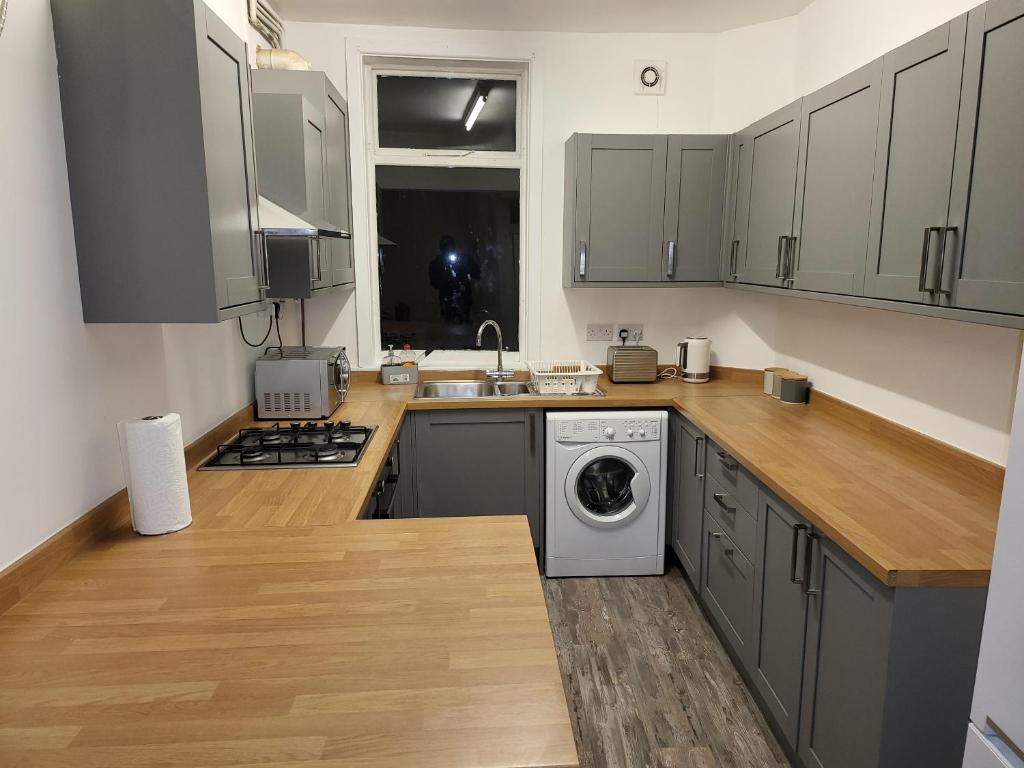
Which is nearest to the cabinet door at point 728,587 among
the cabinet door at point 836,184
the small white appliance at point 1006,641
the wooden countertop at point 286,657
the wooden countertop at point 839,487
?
the wooden countertop at point 839,487

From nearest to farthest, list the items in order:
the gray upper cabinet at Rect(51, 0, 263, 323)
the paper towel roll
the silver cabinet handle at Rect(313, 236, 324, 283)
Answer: the gray upper cabinet at Rect(51, 0, 263, 323) < the paper towel roll < the silver cabinet handle at Rect(313, 236, 324, 283)

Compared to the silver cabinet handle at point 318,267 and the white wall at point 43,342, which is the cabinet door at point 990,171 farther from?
the white wall at point 43,342

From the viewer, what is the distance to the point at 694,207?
3.30m

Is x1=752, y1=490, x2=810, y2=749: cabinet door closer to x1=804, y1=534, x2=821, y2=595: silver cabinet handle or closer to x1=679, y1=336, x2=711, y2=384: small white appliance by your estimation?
x1=804, y1=534, x2=821, y2=595: silver cabinet handle

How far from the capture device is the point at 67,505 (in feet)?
5.13

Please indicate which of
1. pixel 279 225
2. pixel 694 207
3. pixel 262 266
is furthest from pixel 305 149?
pixel 694 207

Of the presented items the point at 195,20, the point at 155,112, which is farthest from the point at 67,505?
the point at 195,20

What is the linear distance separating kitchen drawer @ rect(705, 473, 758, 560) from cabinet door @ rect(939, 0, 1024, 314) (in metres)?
0.95

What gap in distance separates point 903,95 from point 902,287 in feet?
1.88

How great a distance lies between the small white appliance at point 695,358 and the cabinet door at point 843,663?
1.85 metres

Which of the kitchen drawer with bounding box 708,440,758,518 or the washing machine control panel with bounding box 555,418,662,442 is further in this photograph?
the washing machine control panel with bounding box 555,418,662,442

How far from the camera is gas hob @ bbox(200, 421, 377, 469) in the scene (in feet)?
7.20

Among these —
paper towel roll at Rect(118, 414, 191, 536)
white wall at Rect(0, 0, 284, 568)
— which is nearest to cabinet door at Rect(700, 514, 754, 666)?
paper towel roll at Rect(118, 414, 191, 536)

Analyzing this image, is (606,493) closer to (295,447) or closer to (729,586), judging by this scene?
(729,586)
